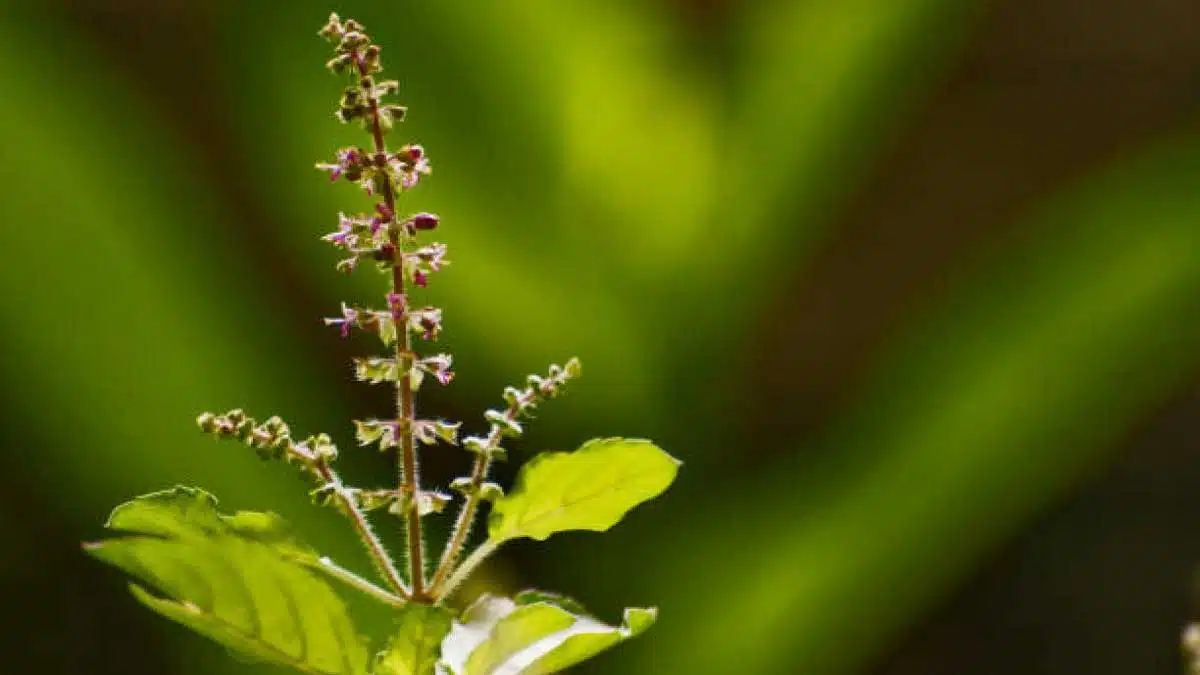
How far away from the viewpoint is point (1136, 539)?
3.65 ft

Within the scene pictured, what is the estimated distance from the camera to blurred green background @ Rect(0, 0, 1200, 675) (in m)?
0.98

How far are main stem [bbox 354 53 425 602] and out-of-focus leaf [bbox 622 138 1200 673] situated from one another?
0.66m

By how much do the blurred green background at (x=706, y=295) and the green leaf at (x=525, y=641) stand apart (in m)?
0.62

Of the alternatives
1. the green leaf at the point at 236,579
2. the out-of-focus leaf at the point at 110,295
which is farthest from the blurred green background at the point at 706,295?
the green leaf at the point at 236,579

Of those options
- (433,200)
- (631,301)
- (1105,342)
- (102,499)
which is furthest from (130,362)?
(1105,342)

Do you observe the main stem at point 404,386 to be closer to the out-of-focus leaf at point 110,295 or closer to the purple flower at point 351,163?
the purple flower at point 351,163

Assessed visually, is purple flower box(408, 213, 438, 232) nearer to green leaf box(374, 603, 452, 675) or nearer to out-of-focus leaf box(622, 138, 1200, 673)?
green leaf box(374, 603, 452, 675)

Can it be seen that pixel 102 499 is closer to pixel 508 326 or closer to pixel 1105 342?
pixel 508 326

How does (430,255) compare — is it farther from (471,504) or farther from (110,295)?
(110,295)

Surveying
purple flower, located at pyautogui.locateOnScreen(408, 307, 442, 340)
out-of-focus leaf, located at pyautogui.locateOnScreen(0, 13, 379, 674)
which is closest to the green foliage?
purple flower, located at pyautogui.locateOnScreen(408, 307, 442, 340)

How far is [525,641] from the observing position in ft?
1.30

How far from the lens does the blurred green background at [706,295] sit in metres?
0.98

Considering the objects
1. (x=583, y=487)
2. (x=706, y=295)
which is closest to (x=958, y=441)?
(x=706, y=295)

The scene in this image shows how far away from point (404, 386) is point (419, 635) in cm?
8
